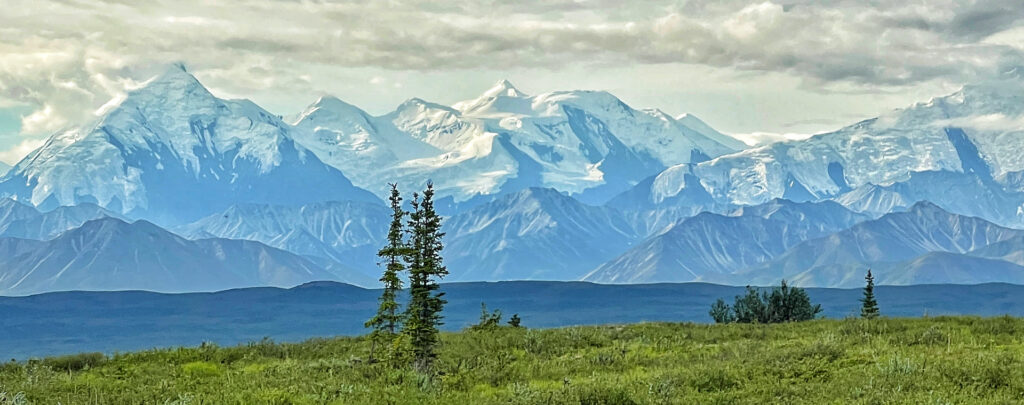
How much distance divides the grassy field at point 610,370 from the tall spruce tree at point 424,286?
0.70 m

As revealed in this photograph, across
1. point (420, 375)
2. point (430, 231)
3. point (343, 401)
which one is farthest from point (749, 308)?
point (343, 401)

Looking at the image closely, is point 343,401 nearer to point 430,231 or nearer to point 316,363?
point 316,363

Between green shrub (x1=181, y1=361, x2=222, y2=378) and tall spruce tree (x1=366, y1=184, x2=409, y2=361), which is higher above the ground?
tall spruce tree (x1=366, y1=184, x2=409, y2=361)

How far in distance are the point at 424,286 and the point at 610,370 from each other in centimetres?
755

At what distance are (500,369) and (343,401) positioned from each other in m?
8.21

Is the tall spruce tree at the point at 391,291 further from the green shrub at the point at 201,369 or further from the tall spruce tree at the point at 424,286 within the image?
the green shrub at the point at 201,369

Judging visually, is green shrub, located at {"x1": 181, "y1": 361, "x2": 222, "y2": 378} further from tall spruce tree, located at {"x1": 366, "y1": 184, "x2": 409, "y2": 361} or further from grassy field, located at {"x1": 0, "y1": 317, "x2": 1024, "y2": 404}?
tall spruce tree, located at {"x1": 366, "y1": 184, "x2": 409, "y2": 361}

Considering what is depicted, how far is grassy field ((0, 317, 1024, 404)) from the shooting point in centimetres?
1948

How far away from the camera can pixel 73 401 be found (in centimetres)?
1956

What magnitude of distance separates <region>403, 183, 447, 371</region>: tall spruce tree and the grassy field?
704 millimetres

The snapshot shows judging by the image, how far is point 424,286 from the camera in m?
32.1

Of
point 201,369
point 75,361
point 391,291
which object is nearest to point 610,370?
point 201,369

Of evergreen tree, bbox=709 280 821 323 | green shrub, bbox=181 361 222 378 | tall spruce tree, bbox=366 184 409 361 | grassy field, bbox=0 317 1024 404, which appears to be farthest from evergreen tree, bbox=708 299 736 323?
green shrub, bbox=181 361 222 378

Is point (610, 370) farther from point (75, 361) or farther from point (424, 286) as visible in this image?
point (75, 361)
